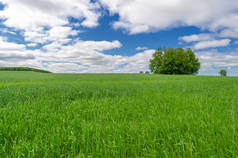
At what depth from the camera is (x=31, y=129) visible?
2.53m

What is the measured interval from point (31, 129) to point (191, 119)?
11.6 feet

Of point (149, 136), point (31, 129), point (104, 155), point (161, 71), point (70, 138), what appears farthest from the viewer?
point (161, 71)

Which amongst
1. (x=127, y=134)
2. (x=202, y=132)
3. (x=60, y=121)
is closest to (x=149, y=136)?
(x=127, y=134)

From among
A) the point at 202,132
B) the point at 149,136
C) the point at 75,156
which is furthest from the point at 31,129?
the point at 202,132

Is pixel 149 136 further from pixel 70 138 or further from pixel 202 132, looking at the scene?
pixel 70 138

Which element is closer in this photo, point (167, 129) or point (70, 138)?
point (70, 138)

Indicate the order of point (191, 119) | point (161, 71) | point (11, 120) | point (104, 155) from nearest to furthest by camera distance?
1. point (104, 155)
2. point (191, 119)
3. point (11, 120)
4. point (161, 71)

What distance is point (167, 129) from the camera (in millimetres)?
2293

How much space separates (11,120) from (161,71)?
56.9 metres

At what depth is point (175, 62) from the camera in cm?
5316

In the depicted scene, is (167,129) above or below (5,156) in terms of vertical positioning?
above

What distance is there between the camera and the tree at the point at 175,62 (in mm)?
53634

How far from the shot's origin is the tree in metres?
53.6

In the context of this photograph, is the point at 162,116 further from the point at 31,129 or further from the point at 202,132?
the point at 31,129
